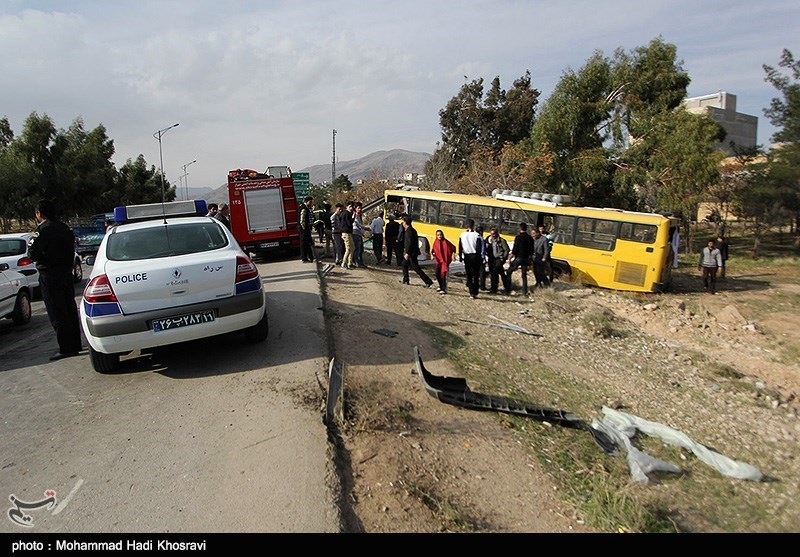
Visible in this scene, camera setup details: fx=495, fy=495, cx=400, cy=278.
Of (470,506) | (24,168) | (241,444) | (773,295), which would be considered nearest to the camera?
(470,506)

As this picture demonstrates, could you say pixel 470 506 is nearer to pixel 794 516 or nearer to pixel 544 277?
pixel 794 516

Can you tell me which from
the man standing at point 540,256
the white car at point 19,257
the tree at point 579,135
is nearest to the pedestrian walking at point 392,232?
the man standing at point 540,256

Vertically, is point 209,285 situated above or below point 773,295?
above

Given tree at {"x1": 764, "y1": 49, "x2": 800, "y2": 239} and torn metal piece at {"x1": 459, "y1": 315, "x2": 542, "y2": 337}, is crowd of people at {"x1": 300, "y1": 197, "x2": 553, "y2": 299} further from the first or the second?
tree at {"x1": 764, "y1": 49, "x2": 800, "y2": 239}

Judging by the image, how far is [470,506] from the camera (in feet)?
11.0

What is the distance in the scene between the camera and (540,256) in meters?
12.8

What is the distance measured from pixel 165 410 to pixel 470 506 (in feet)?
9.41

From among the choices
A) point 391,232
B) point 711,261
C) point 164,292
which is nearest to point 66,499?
point 164,292

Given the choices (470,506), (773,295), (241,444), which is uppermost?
(241,444)

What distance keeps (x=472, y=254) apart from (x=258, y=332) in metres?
6.75

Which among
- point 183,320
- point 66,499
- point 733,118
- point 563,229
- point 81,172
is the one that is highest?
point 733,118

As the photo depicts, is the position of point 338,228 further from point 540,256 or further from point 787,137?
point 787,137

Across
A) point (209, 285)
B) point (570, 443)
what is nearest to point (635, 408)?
point (570, 443)

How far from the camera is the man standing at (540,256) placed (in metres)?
12.7
